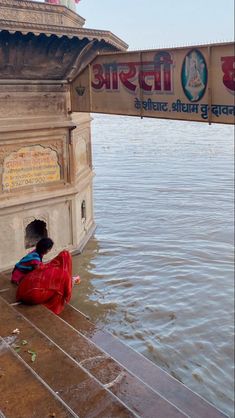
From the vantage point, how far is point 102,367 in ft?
16.8

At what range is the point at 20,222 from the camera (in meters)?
8.34

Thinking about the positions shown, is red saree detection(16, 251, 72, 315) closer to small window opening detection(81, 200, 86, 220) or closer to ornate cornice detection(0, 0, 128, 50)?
ornate cornice detection(0, 0, 128, 50)

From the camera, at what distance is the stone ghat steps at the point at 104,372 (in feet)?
14.5

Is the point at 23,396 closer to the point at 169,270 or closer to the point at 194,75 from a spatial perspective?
the point at 194,75

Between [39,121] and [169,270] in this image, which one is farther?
[169,270]

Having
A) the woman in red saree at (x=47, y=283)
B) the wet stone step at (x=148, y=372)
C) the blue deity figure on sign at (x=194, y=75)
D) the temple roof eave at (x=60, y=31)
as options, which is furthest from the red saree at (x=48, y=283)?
the temple roof eave at (x=60, y=31)

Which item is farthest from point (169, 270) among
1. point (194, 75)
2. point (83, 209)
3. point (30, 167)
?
point (194, 75)

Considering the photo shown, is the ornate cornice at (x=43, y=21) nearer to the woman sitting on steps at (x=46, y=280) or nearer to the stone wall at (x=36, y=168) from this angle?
the stone wall at (x=36, y=168)

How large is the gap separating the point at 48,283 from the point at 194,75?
10.9ft

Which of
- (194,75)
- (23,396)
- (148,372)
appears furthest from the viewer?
(194,75)

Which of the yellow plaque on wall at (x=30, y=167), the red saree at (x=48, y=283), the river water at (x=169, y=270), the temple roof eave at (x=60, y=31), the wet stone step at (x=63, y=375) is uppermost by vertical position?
the temple roof eave at (x=60, y=31)

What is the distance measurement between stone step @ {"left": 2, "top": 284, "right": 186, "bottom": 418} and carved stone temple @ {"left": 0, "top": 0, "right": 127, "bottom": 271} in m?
2.46

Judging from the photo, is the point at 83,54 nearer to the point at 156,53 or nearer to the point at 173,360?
the point at 156,53

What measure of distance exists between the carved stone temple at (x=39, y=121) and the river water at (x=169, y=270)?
144cm
